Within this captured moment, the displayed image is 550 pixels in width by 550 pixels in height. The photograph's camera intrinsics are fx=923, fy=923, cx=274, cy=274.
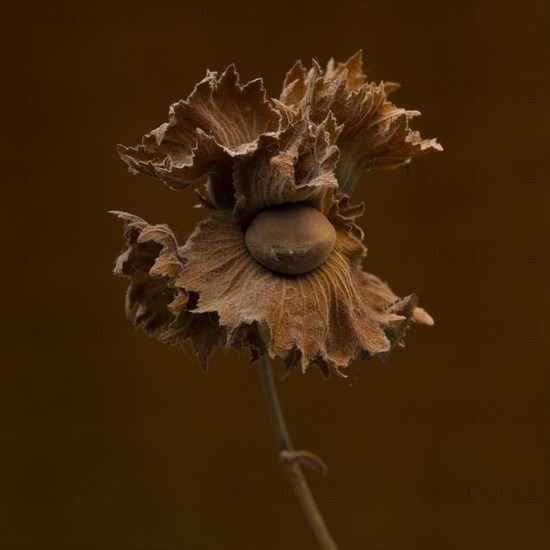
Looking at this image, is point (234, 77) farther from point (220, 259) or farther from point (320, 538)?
point (320, 538)

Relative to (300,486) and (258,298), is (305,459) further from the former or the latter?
(258,298)

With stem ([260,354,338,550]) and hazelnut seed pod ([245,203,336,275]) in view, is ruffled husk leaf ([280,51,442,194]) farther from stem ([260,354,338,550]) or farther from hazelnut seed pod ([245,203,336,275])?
stem ([260,354,338,550])

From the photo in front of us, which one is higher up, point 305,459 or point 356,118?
point 356,118

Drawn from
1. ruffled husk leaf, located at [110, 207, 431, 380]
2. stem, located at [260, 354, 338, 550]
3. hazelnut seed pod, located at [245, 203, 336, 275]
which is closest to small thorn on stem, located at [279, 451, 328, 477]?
stem, located at [260, 354, 338, 550]

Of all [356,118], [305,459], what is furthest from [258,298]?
[305,459]

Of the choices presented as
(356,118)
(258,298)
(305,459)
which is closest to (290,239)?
(258,298)

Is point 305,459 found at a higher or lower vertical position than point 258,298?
lower

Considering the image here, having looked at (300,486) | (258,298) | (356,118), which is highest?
(356,118)

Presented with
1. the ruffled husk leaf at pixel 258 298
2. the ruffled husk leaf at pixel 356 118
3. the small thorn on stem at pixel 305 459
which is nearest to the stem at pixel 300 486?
the small thorn on stem at pixel 305 459

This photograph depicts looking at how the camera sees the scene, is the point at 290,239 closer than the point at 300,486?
Yes

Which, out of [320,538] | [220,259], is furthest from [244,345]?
[320,538]
